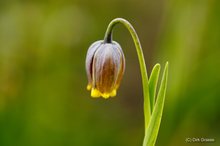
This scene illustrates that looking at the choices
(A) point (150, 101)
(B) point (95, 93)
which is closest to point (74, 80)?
(B) point (95, 93)

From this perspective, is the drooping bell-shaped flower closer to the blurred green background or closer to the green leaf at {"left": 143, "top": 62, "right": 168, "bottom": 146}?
the green leaf at {"left": 143, "top": 62, "right": 168, "bottom": 146}

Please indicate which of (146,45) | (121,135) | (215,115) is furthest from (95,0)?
(215,115)

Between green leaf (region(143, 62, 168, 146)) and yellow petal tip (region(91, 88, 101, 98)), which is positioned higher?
yellow petal tip (region(91, 88, 101, 98))

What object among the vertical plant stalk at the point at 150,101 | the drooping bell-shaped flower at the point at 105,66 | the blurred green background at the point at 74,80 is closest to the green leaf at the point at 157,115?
the vertical plant stalk at the point at 150,101

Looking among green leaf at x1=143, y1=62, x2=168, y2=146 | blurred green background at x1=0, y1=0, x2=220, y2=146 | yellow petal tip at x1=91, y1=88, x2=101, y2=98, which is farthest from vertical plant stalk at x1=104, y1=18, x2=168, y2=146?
blurred green background at x1=0, y1=0, x2=220, y2=146

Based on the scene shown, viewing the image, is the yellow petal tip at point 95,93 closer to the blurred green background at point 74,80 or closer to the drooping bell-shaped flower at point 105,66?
the drooping bell-shaped flower at point 105,66

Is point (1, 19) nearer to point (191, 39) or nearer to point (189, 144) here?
point (191, 39)

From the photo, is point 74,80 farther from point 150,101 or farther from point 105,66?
point 150,101
